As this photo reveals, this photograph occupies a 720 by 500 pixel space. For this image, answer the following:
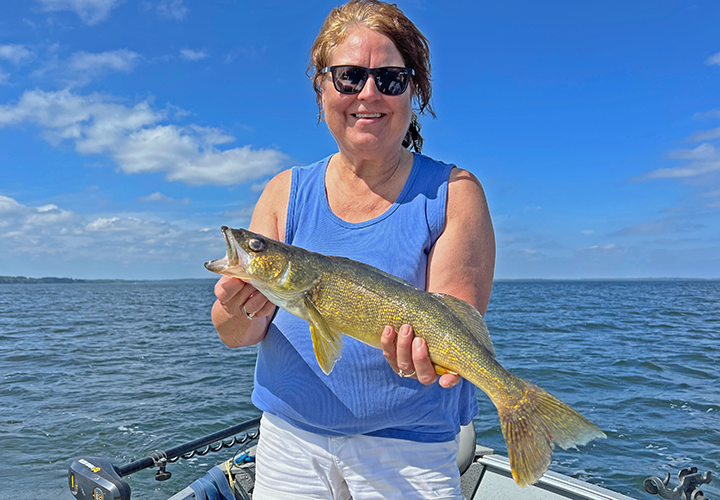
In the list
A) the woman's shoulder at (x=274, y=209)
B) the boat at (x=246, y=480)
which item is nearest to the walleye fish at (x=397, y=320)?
the woman's shoulder at (x=274, y=209)

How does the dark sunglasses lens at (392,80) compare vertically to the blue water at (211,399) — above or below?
above

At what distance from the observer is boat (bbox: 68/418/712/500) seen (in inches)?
133

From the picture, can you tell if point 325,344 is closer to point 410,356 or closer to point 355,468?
point 410,356

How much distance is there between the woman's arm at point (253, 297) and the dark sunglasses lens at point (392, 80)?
757 mm

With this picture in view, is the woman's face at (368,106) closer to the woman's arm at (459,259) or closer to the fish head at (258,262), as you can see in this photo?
the woman's arm at (459,259)

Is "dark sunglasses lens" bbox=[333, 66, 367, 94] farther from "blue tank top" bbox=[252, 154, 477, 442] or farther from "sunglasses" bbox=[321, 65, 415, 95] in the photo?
"blue tank top" bbox=[252, 154, 477, 442]

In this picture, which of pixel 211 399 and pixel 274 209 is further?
pixel 211 399

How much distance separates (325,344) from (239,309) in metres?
0.50

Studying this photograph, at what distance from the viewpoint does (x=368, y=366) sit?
2.40m

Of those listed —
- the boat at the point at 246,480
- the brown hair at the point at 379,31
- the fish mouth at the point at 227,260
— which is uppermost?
the brown hair at the point at 379,31

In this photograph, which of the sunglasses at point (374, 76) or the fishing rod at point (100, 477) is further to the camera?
the fishing rod at point (100, 477)

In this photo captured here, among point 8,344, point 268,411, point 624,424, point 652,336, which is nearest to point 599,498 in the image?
point 268,411

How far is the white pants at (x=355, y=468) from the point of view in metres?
2.38

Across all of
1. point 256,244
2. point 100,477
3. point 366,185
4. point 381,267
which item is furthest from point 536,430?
point 100,477
